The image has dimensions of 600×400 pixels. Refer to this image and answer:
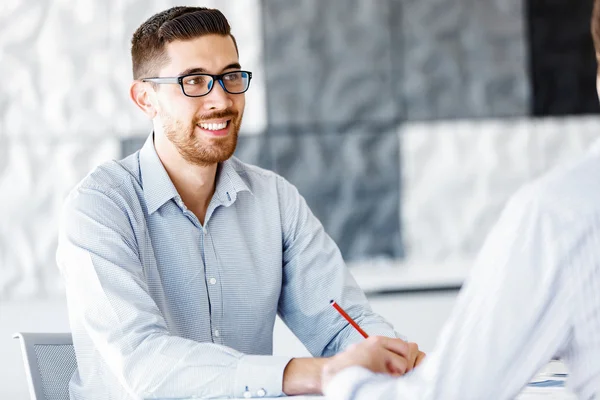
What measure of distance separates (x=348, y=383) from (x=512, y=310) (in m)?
0.22

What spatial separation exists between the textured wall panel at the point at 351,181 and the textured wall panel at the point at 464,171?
0.08m

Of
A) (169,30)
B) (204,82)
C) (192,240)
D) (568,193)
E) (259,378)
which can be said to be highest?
(169,30)

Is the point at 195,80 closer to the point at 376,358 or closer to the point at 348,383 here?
the point at 376,358

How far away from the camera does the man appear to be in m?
1.88

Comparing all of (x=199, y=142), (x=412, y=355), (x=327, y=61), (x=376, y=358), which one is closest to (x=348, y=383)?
(x=376, y=358)

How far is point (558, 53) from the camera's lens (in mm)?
4473

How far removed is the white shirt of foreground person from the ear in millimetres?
1371

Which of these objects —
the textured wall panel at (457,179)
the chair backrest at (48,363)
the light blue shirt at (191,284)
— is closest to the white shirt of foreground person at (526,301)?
the light blue shirt at (191,284)

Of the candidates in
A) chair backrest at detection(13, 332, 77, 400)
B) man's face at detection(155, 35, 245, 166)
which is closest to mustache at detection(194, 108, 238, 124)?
man's face at detection(155, 35, 245, 166)

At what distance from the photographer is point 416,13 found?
14.1 ft

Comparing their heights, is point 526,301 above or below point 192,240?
above

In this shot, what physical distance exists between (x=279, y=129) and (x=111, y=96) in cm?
74

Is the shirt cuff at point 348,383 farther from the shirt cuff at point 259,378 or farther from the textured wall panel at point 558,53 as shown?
the textured wall panel at point 558,53

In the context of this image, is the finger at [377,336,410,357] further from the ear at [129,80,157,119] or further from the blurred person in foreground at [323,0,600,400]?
the ear at [129,80,157,119]
